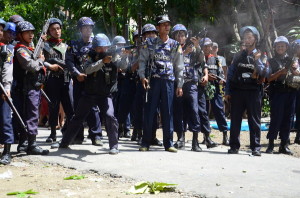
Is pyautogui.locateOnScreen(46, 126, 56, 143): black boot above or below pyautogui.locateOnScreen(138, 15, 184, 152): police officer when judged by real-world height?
below

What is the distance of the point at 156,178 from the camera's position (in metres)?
6.45

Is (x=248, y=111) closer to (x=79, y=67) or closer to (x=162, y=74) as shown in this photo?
(x=162, y=74)

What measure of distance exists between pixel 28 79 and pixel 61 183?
7.20 ft

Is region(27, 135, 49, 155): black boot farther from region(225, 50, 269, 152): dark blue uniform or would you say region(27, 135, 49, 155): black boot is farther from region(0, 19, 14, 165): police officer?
region(225, 50, 269, 152): dark blue uniform

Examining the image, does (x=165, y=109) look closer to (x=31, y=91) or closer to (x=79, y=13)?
(x=31, y=91)

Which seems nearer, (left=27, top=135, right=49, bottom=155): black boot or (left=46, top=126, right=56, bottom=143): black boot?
(left=27, top=135, right=49, bottom=155): black boot

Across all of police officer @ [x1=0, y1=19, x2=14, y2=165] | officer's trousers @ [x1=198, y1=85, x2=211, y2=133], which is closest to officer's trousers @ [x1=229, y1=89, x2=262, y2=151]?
officer's trousers @ [x1=198, y1=85, x2=211, y2=133]

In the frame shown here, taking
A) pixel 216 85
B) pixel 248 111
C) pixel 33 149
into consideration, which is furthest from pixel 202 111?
pixel 33 149

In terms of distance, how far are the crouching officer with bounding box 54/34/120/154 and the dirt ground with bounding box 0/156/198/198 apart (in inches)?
42.7

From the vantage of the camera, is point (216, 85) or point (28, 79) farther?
point (216, 85)

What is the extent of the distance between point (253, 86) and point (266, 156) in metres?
1.07

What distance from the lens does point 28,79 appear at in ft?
26.5

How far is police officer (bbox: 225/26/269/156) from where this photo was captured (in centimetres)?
852

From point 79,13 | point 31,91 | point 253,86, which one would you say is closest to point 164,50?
point 253,86
